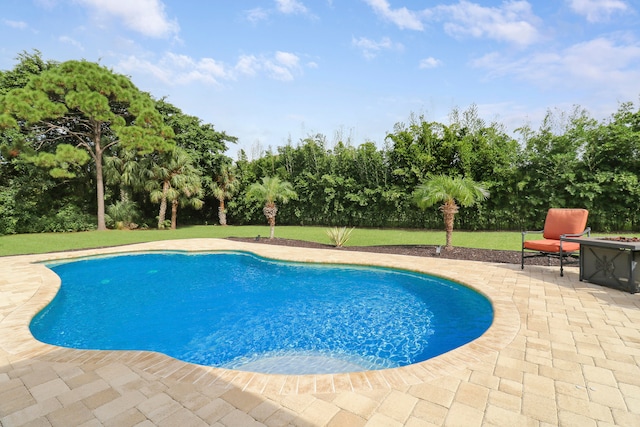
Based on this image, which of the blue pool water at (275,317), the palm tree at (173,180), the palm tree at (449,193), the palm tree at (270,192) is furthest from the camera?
the palm tree at (173,180)

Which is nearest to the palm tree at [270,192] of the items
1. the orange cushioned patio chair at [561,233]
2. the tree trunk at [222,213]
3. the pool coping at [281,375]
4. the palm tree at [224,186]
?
the pool coping at [281,375]

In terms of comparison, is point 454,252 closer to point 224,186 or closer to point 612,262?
point 612,262

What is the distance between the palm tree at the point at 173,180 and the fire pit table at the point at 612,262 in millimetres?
18139

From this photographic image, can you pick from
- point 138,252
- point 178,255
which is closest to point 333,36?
point 178,255

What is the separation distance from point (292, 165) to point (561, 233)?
16.6m

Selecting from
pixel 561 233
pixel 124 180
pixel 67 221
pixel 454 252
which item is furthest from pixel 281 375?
pixel 67 221

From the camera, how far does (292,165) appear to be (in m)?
21.3

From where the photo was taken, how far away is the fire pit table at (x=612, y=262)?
16.0ft

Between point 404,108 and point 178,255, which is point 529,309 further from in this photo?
point 404,108

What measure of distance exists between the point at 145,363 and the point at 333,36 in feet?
34.9

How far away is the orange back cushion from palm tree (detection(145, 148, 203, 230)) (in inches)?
687

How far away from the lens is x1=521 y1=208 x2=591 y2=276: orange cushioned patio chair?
6.19m

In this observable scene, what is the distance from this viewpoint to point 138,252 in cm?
1095

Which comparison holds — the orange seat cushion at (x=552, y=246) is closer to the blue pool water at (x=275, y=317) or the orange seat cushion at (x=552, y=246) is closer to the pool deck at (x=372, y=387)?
the blue pool water at (x=275, y=317)
